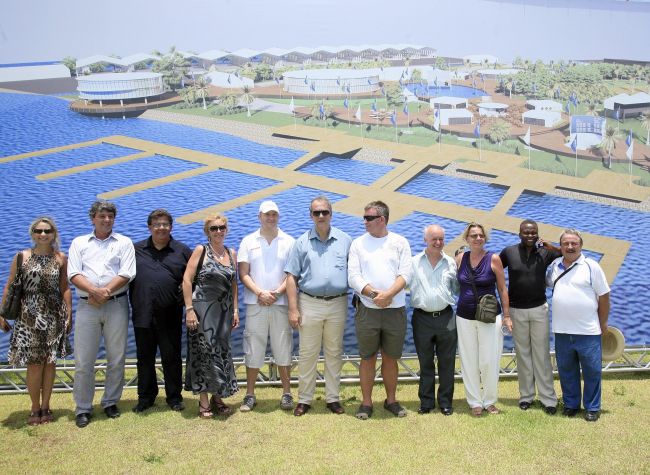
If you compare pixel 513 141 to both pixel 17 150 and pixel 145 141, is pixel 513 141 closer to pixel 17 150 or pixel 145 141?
pixel 145 141

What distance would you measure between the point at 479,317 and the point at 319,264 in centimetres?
103

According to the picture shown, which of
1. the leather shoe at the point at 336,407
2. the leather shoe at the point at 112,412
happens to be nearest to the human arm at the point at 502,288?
the leather shoe at the point at 336,407

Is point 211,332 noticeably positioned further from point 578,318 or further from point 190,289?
point 578,318

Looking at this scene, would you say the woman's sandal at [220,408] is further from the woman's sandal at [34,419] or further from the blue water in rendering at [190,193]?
the blue water in rendering at [190,193]

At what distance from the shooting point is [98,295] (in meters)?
3.65

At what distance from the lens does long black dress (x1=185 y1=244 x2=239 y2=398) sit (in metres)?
3.76

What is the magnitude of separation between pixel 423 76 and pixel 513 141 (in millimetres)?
1309

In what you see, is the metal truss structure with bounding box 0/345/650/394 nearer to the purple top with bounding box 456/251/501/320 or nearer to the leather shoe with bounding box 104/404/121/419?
the leather shoe with bounding box 104/404/121/419

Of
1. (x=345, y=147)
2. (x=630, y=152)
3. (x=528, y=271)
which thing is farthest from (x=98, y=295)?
(x=630, y=152)

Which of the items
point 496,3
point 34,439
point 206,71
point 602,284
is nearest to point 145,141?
point 206,71

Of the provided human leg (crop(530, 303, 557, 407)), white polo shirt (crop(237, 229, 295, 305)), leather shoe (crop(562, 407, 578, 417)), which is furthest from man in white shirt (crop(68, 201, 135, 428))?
leather shoe (crop(562, 407, 578, 417))

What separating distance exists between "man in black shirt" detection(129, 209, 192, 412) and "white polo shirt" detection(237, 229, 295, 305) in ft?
1.24

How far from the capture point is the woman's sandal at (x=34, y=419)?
383 centimetres

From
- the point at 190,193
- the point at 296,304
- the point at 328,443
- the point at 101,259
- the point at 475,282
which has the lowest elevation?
the point at 328,443
